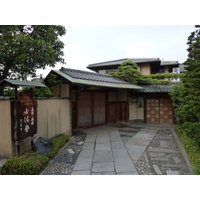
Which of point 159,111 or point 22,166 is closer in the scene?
point 22,166

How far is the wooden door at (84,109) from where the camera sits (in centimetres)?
963

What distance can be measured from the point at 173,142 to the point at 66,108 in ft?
19.3

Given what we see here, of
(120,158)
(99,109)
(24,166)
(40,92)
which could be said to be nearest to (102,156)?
(120,158)

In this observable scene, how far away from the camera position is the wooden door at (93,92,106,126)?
414 inches

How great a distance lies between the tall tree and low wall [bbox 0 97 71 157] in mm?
2215

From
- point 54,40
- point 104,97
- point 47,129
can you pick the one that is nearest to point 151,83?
point 104,97

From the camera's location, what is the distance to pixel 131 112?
12.5 metres

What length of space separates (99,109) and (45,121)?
5.10 meters

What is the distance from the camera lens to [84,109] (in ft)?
32.3

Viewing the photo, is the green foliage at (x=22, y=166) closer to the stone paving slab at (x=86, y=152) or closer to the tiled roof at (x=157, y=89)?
the stone paving slab at (x=86, y=152)

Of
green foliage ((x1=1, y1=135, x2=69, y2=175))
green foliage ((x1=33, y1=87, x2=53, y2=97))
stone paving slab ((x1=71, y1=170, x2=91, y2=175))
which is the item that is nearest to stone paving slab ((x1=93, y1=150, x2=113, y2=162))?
stone paving slab ((x1=71, y1=170, x2=91, y2=175))

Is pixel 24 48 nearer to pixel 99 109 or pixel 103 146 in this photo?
pixel 103 146

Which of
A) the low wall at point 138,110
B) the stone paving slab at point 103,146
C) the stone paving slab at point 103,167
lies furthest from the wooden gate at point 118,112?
the stone paving slab at point 103,167

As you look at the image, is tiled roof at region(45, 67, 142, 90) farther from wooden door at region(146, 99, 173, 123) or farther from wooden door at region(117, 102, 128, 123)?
wooden door at region(146, 99, 173, 123)
